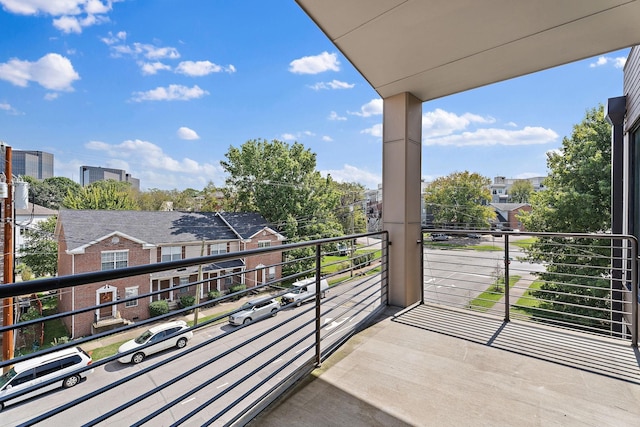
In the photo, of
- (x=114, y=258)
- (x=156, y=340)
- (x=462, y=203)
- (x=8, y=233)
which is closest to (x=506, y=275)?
(x=156, y=340)

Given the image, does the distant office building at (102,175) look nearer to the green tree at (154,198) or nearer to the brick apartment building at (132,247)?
the green tree at (154,198)

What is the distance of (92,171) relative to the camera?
19.2 meters

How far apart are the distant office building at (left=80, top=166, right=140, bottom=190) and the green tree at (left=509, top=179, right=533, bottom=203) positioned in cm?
3050

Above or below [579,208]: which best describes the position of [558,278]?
below

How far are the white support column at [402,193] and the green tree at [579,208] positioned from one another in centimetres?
591

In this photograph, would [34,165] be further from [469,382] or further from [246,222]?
[469,382]

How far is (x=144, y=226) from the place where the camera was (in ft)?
38.9

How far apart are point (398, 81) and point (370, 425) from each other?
8.56 ft

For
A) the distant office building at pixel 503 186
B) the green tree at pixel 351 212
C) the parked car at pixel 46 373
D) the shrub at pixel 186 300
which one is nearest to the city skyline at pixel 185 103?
Answer: the distant office building at pixel 503 186

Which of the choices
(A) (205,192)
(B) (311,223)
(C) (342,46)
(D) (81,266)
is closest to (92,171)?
(A) (205,192)

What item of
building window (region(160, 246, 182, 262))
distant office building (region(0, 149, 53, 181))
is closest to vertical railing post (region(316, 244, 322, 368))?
building window (region(160, 246, 182, 262))

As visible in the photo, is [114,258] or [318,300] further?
[114,258]

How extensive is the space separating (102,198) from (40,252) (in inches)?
176

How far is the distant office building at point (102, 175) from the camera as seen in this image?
60.0ft
